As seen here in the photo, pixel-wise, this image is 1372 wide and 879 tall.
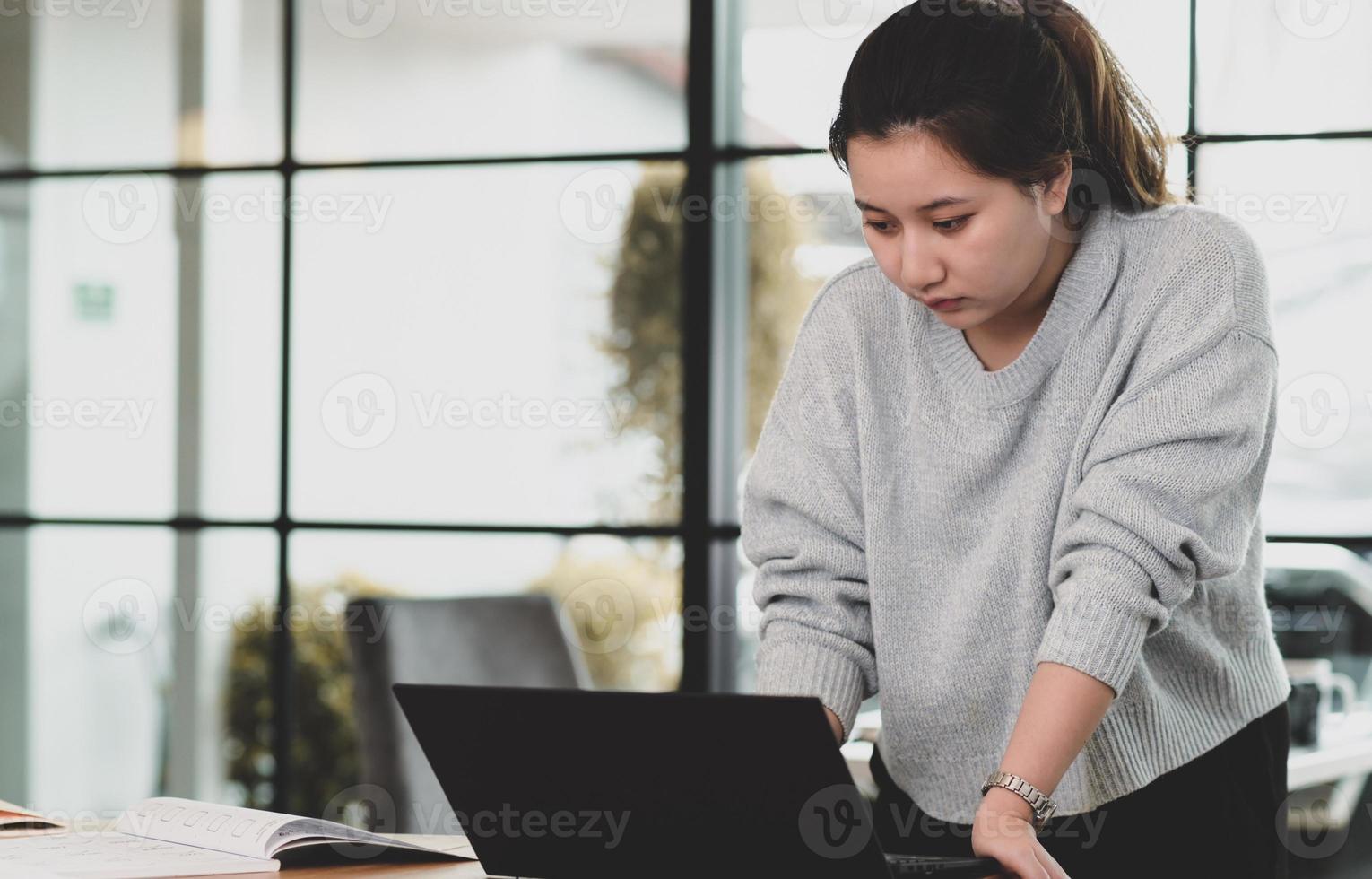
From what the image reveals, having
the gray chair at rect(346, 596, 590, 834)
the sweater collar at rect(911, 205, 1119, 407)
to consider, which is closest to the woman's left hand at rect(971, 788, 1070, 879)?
the sweater collar at rect(911, 205, 1119, 407)

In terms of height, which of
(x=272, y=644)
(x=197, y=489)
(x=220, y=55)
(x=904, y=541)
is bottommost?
(x=272, y=644)

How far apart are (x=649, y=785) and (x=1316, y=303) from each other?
1871 mm

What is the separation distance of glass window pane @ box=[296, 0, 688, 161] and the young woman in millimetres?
1454

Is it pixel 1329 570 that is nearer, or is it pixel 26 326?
pixel 1329 570

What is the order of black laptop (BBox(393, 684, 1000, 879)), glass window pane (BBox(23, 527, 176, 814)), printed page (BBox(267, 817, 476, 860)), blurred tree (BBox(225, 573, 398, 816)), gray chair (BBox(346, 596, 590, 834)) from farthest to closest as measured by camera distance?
glass window pane (BBox(23, 527, 176, 814))
blurred tree (BBox(225, 573, 398, 816))
gray chair (BBox(346, 596, 590, 834))
printed page (BBox(267, 817, 476, 860))
black laptop (BBox(393, 684, 1000, 879))

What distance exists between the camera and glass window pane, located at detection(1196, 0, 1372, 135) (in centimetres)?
248

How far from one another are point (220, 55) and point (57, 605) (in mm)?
1265

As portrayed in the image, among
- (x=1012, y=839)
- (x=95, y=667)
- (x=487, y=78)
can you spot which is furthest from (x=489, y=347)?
(x=1012, y=839)

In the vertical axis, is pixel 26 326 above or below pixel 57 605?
above

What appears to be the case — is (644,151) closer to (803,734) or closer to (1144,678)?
(1144,678)

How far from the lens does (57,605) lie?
326 cm

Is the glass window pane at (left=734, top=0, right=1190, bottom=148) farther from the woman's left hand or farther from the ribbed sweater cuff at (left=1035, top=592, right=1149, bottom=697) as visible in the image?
the woman's left hand

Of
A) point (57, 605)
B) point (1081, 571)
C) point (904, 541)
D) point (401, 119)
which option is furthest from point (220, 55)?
point (1081, 571)

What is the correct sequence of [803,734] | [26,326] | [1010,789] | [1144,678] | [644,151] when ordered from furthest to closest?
[26,326], [644,151], [1144,678], [1010,789], [803,734]
